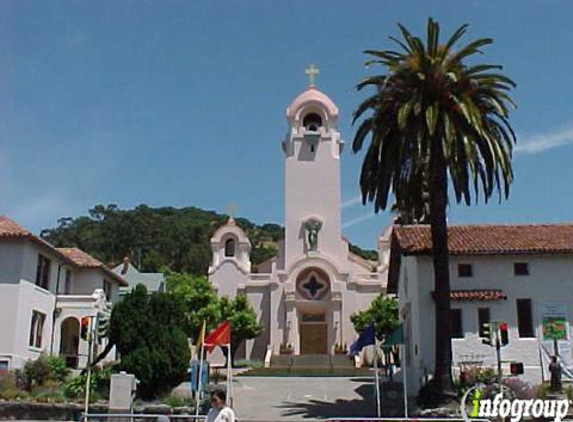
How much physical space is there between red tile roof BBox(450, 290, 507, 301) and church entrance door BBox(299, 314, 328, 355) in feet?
96.1

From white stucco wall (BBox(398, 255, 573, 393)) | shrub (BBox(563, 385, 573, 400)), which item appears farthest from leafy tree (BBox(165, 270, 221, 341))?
shrub (BBox(563, 385, 573, 400))

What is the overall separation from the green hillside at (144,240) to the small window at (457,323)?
Answer: 70.9 metres

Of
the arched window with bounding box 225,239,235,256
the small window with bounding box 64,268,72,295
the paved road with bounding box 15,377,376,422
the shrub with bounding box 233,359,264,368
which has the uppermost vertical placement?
the arched window with bounding box 225,239,235,256

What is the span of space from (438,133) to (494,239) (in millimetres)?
8454

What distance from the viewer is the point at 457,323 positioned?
33.3m

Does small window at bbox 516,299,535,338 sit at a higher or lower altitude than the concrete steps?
higher

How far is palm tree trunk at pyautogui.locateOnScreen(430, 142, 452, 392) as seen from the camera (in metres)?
28.9

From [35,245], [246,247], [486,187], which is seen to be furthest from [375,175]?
[246,247]

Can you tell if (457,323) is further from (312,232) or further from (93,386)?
(312,232)

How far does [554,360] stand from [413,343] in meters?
8.27

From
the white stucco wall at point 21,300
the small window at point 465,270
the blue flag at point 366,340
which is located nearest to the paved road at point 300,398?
the blue flag at point 366,340

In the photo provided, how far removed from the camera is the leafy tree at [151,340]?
31.2m

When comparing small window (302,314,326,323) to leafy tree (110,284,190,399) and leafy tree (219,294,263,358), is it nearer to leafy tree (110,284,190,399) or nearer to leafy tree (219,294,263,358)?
leafy tree (219,294,263,358)

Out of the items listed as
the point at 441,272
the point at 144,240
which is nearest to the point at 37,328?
the point at 441,272
